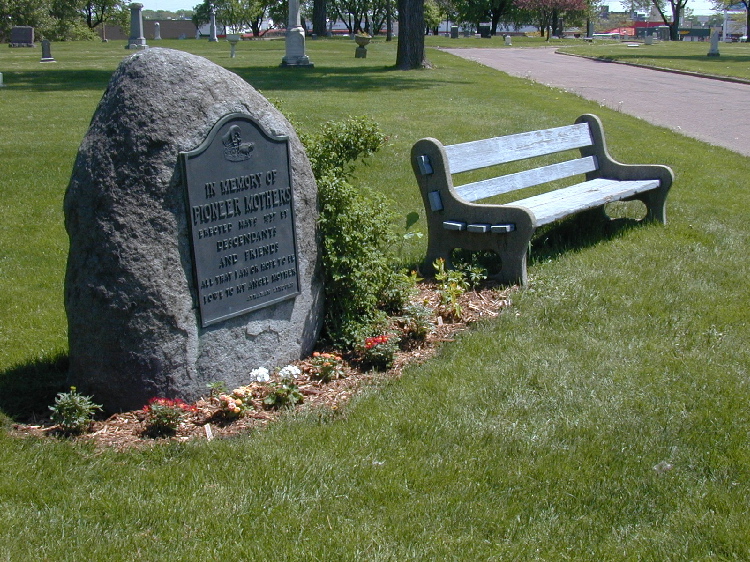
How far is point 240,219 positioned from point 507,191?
119 inches

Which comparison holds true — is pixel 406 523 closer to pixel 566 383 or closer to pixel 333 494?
pixel 333 494

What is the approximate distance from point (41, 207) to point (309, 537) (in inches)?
241

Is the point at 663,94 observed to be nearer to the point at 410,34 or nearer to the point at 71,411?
the point at 410,34

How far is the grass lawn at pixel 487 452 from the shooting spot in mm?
3205

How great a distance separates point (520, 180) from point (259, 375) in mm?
3402

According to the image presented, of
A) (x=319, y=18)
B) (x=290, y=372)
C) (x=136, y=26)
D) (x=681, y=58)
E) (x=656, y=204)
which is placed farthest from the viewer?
(x=319, y=18)

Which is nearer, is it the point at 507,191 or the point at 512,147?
the point at 507,191

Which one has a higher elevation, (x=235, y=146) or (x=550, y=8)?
(x=550, y=8)

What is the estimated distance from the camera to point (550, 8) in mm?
69562

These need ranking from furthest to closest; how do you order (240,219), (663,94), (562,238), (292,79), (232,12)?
(232,12), (292,79), (663,94), (562,238), (240,219)

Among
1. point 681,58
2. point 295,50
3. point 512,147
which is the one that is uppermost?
point 295,50

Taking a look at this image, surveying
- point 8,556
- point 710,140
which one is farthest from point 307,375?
point 710,140

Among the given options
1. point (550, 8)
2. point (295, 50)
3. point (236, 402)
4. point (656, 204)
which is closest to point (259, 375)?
point (236, 402)

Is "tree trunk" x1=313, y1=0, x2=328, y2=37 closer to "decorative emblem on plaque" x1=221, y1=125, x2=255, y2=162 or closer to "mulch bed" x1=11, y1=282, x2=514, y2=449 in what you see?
"mulch bed" x1=11, y1=282, x2=514, y2=449
